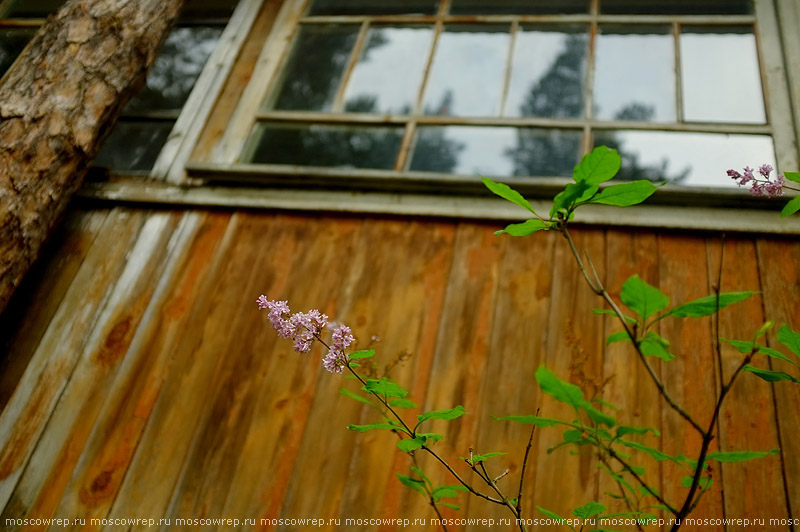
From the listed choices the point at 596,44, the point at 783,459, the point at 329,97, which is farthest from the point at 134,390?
the point at 596,44

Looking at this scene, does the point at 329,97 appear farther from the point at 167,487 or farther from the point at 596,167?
the point at 596,167

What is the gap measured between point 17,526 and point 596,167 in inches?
57.6

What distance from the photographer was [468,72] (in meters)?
2.02

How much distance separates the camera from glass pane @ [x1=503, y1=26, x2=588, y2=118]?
6.13 feet

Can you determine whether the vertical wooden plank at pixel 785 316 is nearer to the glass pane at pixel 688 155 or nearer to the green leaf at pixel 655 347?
Answer: the glass pane at pixel 688 155

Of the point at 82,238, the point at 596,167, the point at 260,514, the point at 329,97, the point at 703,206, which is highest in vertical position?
the point at 329,97

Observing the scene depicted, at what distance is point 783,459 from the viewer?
1124 millimetres

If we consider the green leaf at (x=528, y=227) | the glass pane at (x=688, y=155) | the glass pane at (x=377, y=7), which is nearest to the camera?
the green leaf at (x=528, y=227)

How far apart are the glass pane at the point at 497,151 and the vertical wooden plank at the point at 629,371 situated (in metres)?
0.36

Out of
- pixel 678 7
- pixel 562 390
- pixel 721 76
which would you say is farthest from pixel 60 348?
pixel 678 7

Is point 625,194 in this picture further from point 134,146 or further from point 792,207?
point 134,146

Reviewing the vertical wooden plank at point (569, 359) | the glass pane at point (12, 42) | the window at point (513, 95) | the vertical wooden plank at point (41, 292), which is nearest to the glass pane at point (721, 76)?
the window at point (513, 95)

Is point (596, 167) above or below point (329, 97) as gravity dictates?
below

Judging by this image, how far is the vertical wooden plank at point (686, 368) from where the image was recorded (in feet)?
3.70
